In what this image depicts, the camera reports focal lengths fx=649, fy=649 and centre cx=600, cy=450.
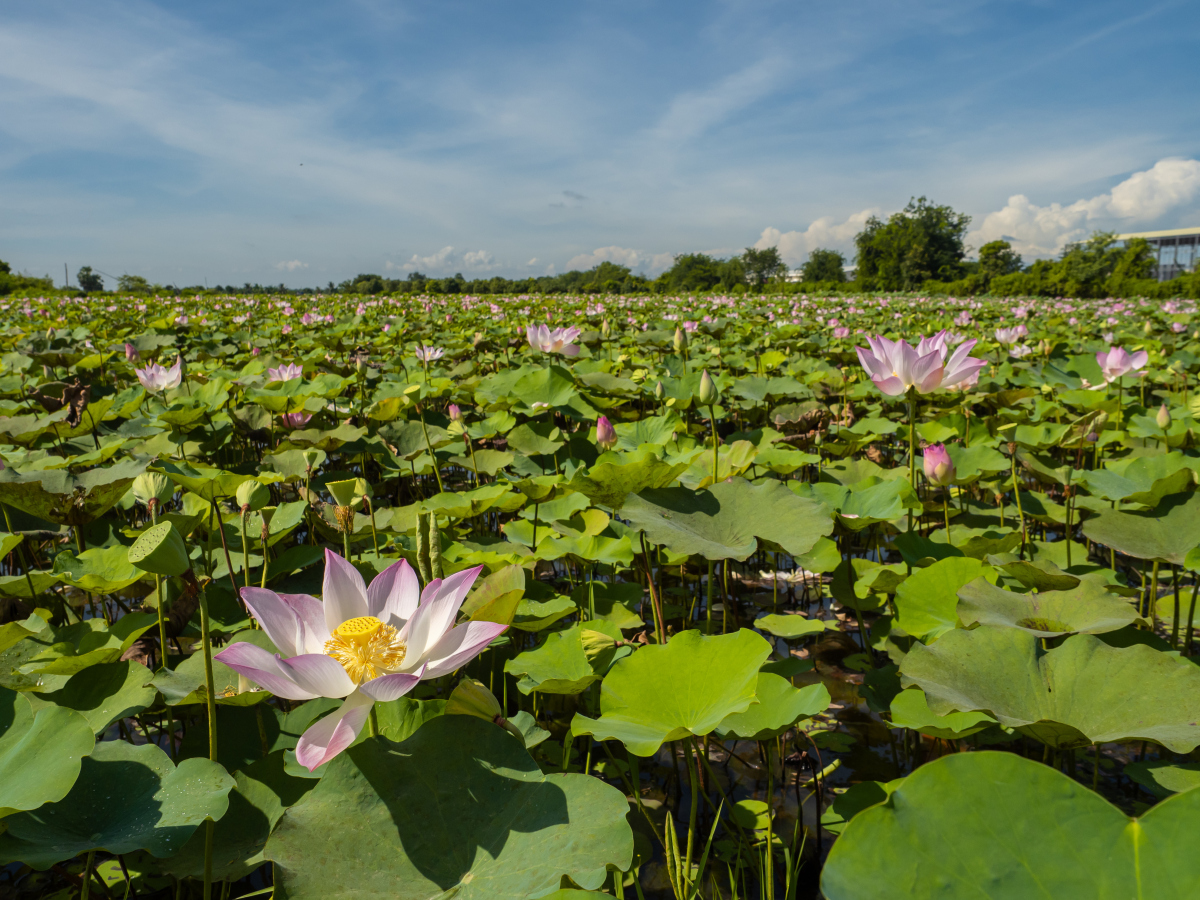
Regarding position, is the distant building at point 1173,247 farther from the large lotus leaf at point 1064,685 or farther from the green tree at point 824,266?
the large lotus leaf at point 1064,685

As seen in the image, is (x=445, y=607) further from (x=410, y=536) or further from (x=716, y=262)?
(x=716, y=262)

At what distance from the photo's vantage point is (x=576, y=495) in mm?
1942

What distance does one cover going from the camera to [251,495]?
4.48 feet

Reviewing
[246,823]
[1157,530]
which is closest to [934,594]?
[1157,530]

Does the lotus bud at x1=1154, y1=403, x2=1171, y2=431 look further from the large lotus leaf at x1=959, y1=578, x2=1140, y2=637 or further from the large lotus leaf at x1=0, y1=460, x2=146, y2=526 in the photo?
the large lotus leaf at x1=0, y1=460, x2=146, y2=526

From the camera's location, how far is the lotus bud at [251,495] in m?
1.34

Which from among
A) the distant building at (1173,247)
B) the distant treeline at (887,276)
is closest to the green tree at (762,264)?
the distant treeline at (887,276)

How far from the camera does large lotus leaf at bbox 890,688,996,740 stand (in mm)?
1041

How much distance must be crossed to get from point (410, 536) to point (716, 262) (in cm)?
5800

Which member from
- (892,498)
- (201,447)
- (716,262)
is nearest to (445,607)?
(892,498)

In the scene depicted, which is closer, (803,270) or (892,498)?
(892,498)

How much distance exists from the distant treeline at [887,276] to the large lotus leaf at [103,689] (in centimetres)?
2238

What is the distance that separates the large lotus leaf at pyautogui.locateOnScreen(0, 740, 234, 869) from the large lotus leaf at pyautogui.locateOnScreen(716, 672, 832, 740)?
74 centimetres

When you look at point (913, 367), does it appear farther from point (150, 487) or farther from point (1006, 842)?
point (150, 487)
